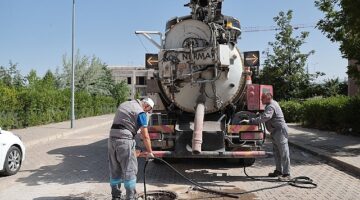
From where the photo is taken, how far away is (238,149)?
8539mm

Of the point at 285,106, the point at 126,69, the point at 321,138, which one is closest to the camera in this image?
the point at 321,138

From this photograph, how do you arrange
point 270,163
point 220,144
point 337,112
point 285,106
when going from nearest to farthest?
point 220,144, point 270,163, point 337,112, point 285,106

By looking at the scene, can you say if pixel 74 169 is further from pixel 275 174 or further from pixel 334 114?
pixel 334 114

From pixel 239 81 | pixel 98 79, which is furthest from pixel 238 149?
pixel 98 79

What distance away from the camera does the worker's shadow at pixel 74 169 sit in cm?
852

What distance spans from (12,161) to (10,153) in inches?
8.3

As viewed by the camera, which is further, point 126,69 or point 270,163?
point 126,69

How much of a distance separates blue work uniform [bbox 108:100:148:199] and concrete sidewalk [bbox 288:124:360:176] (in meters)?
5.38

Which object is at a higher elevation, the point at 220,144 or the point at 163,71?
the point at 163,71

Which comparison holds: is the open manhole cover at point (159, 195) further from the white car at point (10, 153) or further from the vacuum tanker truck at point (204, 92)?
the white car at point (10, 153)

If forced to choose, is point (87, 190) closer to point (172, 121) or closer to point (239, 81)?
point (172, 121)

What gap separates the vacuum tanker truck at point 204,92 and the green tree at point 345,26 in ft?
12.7

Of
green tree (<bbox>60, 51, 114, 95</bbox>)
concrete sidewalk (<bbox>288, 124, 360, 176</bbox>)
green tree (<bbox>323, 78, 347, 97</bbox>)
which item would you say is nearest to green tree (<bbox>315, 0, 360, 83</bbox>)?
concrete sidewalk (<bbox>288, 124, 360, 176</bbox>)

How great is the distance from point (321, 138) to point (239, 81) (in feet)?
26.9
